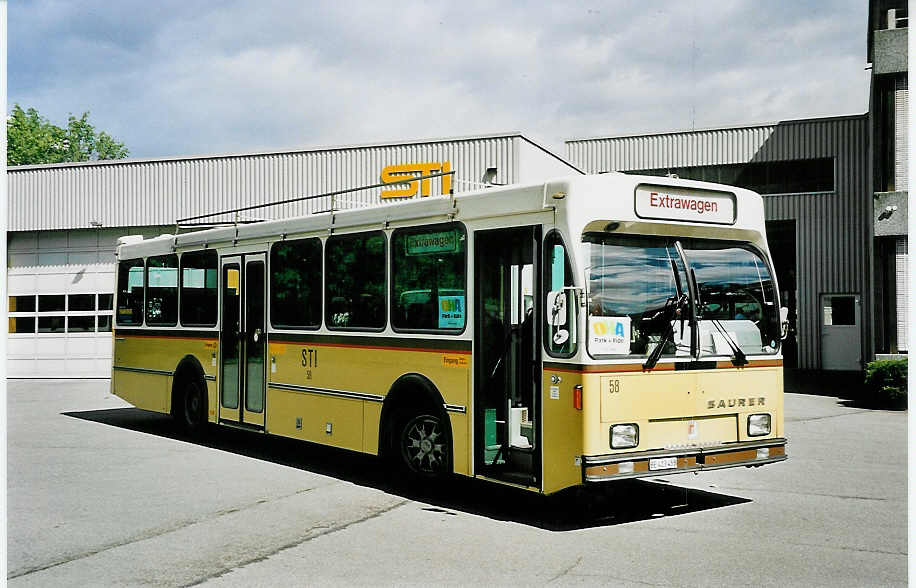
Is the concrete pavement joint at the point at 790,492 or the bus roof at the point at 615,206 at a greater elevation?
the bus roof at the point at 615,206

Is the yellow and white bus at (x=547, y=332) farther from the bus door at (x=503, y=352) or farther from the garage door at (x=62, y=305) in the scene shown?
the garage door at (x=62, y=305)

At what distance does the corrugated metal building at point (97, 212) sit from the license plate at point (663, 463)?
19.1m

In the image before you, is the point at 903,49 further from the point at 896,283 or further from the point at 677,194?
the point at 677,194

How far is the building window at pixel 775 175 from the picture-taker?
31.7 m

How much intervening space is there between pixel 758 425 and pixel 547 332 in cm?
216

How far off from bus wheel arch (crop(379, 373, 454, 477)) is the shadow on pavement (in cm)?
32

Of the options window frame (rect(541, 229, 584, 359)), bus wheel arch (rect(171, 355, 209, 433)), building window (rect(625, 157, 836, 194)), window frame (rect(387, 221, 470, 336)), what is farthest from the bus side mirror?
building window (rect(625, 157, 836, 194))

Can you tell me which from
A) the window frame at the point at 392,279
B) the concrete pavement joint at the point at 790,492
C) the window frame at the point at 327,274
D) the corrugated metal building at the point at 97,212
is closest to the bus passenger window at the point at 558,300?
the window frame at the point at 392,279

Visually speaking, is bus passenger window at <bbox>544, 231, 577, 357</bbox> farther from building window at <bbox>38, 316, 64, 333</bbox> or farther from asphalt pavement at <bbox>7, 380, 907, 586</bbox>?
building window at <bbox>38, 316, 64, 333</bbox>

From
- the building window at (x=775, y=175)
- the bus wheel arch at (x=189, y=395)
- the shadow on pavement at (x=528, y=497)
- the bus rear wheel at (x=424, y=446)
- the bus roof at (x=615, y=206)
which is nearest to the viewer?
the bus roof at (x=615, y=206)

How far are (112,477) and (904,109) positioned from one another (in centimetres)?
1942

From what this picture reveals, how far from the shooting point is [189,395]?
1398 cm

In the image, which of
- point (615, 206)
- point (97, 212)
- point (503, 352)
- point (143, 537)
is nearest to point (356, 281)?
point (503, 352)

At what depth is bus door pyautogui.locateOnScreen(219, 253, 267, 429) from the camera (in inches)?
482
